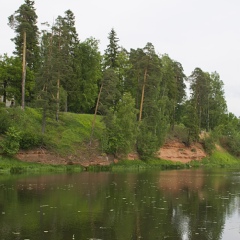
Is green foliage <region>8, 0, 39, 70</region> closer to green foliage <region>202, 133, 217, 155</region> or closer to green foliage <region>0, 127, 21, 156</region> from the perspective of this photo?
green foliage <region>0, 127, 21, 156</region>

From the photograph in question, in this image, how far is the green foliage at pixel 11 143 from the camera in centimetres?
4597

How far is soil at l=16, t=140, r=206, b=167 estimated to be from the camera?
4952 cm

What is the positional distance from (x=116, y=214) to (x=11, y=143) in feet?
102

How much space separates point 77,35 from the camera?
230 ft

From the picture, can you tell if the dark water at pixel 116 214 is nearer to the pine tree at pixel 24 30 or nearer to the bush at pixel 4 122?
the bush at pixel 4 122

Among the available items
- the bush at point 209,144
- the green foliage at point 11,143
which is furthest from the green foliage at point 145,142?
the green foliage at point 11,143

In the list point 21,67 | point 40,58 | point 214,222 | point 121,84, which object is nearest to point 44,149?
point 21,67

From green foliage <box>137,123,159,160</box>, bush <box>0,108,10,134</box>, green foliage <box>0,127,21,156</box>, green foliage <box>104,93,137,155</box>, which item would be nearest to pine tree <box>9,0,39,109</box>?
bush <box>0,108,10,134</box>

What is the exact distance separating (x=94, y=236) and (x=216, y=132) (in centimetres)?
7034

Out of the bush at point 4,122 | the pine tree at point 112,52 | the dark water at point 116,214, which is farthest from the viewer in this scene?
the pine tree at point 112,52

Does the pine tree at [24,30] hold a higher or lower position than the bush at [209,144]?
higher

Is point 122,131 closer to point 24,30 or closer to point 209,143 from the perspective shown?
point 24,30

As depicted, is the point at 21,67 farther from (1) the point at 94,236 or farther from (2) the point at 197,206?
(1) the point at 94,236

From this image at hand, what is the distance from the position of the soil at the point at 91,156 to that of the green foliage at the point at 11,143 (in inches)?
76.7
